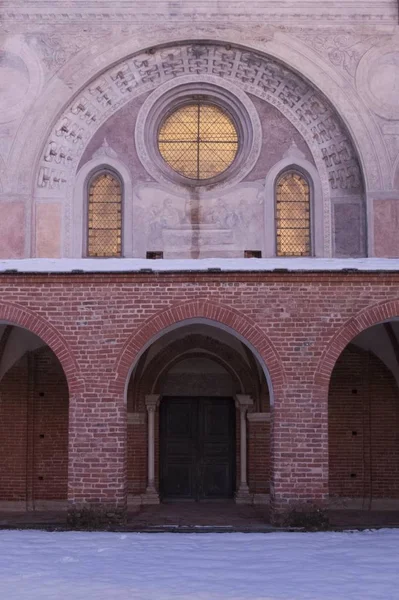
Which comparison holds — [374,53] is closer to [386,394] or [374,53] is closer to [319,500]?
[386,394]

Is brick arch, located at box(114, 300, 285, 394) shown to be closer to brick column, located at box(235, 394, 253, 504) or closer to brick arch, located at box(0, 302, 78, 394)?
brick arch, located at box(0, 302, 78, 394)

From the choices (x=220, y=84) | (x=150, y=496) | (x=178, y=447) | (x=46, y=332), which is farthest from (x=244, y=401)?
(x=220, y=84)

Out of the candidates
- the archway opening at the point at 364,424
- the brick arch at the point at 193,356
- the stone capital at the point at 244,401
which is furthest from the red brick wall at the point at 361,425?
the brick arch at the point at 193,356

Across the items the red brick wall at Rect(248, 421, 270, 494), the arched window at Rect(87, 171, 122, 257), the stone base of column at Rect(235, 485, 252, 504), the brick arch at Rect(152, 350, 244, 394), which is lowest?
the stone base of column at Rect(235, 485, 252, 504)

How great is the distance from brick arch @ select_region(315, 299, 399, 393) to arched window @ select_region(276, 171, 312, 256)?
4367 mm

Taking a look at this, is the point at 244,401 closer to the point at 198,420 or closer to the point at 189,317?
the point at 198,420

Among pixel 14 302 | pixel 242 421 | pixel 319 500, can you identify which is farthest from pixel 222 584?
pixel 242 421

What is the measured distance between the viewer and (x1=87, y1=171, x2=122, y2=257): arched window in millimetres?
16641

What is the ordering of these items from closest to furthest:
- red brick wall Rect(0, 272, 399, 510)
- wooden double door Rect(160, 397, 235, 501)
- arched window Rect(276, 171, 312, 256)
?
red brick wall Rect(0, 272, 399, 510), wooden double door Rect(160, 397, 235, 501), arched window Rect(276, 171, 312, 256)

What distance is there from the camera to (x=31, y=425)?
1564 cm

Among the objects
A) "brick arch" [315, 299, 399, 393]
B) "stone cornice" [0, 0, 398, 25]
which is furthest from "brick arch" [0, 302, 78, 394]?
"stone cornice" [0, 0, 398, 25]

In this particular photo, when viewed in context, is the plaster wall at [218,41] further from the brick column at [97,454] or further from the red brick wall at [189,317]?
the brick column at [97,454]

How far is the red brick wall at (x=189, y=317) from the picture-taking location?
1230 cm

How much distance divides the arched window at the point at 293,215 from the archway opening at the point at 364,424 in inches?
90.3
